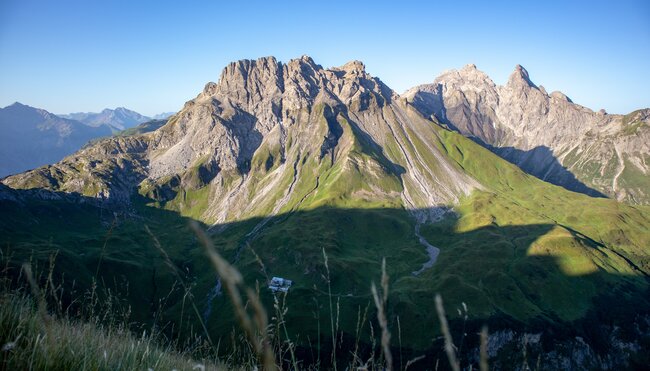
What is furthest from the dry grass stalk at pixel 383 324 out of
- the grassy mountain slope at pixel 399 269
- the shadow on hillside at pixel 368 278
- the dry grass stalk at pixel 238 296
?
the grassy mountain slope at pixel 399 269

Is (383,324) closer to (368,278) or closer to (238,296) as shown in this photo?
(238,296)

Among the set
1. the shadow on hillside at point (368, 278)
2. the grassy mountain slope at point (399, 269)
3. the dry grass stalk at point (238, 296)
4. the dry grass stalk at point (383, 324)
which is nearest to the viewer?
the dry grass stalk at point (238, 296)

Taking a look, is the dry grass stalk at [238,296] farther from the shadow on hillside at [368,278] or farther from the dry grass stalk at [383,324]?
the shadow on hillside at [368,278]

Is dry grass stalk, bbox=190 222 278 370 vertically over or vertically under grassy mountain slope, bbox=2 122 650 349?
over

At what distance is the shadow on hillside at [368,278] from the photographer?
374 feet

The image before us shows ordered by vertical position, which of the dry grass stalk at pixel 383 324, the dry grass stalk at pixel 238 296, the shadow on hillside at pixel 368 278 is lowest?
the shadow on hillside at pixel 368 278

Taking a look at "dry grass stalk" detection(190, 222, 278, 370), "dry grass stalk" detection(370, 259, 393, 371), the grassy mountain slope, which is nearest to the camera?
"dry grass stalk" detection(190, 222, 278, 370)

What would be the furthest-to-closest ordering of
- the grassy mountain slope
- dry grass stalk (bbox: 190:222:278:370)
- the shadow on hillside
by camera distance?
the grassy mountain slope < the shadow on hillside < dry grass stalk (bbox: 190:222:278:370)

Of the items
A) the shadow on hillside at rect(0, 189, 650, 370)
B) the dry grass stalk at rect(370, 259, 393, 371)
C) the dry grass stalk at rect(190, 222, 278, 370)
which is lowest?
the shadow on hillside at rect(0, 189, 650, 370)

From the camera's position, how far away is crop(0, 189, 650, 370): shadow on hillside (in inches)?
4488

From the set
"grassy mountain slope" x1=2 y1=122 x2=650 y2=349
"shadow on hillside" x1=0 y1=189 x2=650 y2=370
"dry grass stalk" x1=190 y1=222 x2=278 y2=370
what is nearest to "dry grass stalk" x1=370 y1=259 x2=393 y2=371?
"dry grass stalk" x1=190 y1=222 x2=278 y2=370

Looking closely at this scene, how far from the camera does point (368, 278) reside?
485 feet

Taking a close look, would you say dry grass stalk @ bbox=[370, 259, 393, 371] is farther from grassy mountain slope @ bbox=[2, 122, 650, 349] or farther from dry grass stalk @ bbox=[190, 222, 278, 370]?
grassy mountain slope @ bbox=[2, 122, 650, 349]

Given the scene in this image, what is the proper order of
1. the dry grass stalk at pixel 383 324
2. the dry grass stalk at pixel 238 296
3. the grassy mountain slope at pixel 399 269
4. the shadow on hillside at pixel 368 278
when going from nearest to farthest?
the dry grass stalk at pixel 238 296
the dry grass stalk at pixel 383 324
the shadow on hillside at pixel 368 278
the grassy mountain slope at pixel 399 269
